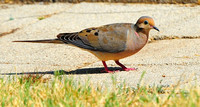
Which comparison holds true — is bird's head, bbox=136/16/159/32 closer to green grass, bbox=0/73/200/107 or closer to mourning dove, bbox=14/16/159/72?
mourning dove, bbox=14/16/159/72

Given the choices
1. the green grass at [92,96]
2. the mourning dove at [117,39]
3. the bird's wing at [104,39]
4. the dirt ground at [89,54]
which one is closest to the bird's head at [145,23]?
the mourning dove at [117,39]

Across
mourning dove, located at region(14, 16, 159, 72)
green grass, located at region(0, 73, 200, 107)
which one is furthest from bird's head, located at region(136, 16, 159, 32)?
green grass, located at region(0, 73, 200, 107)

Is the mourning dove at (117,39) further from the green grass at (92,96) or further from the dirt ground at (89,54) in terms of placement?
the green grass at (92,96)

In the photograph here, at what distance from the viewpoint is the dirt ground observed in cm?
491

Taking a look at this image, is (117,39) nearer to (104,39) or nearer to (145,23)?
(104,39)

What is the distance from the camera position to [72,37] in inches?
207

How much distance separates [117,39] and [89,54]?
3.95 ft

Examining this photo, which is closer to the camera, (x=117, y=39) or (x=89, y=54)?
(x=117, y=39)

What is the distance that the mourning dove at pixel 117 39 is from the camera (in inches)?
196

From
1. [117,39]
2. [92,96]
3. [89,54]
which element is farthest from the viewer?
[89,54]

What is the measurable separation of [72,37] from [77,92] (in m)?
1.54

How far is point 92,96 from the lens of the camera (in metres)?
3.63

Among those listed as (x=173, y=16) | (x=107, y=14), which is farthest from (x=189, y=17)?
(x=107, y=14)

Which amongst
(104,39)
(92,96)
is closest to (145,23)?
(104,39)
